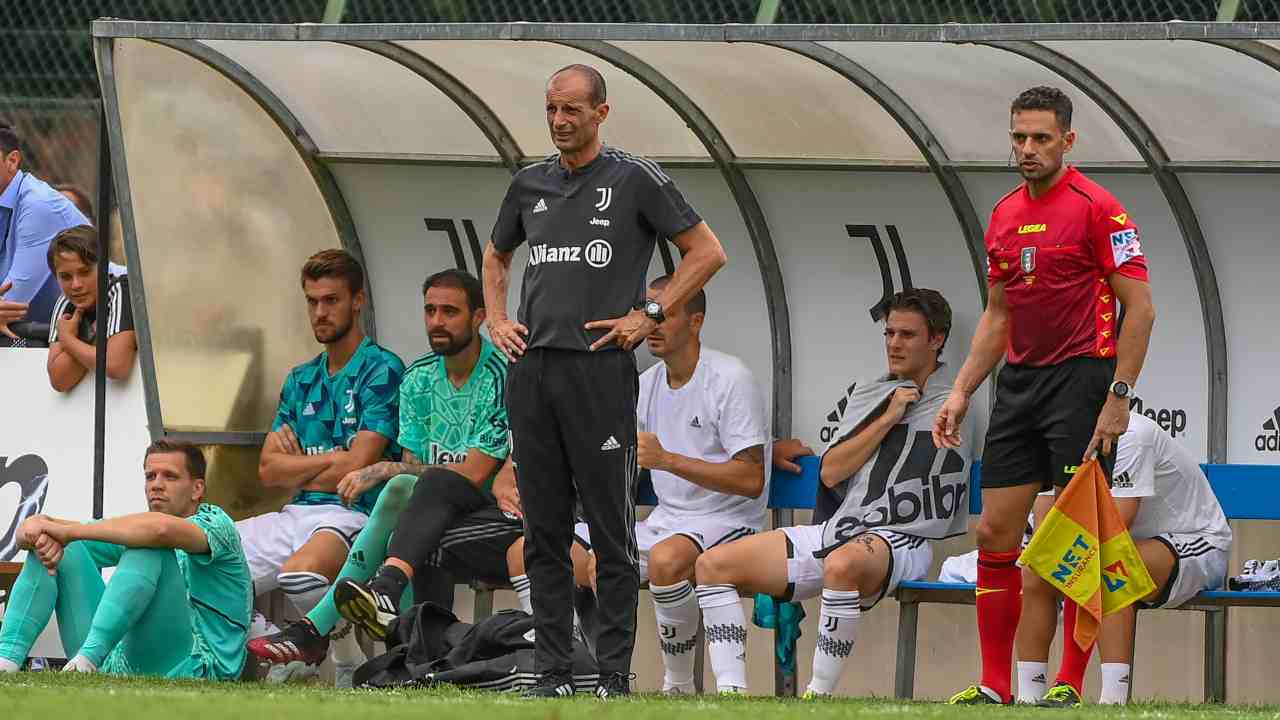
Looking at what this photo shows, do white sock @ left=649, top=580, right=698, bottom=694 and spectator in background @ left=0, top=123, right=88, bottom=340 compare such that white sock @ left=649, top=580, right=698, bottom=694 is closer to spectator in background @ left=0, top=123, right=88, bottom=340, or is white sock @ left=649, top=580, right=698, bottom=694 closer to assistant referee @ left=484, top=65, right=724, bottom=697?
assistant referee @ left=484, top=65, right=724, bottom=697

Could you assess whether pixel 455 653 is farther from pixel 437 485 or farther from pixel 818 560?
pixel 818 560

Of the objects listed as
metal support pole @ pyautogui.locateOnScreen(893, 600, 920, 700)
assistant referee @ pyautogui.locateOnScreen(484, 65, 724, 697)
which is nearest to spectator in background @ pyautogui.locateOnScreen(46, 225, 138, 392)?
assistant referee @ pyautogui.locateOnScreen(484, 65, 724, 697)

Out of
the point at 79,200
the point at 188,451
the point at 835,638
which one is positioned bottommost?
the point at 835,638

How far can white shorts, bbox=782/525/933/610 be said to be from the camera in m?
7.79

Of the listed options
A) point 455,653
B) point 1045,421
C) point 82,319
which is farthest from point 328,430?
point 1045,421

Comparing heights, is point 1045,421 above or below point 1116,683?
above

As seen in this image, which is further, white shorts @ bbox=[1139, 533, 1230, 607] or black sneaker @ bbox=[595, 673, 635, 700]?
white shorts @ bbox=[1139, 533, 1230, 607]

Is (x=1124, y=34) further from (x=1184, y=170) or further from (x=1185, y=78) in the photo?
(x=1184, y=170)

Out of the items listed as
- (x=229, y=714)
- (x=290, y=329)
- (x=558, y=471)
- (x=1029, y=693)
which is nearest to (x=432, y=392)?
(x=290, y=329)

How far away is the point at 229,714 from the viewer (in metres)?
5.27

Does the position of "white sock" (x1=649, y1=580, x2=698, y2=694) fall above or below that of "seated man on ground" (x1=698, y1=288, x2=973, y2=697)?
below

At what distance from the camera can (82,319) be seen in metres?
9.20

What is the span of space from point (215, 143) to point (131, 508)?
148 centimetres

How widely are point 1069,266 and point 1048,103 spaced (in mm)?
470
